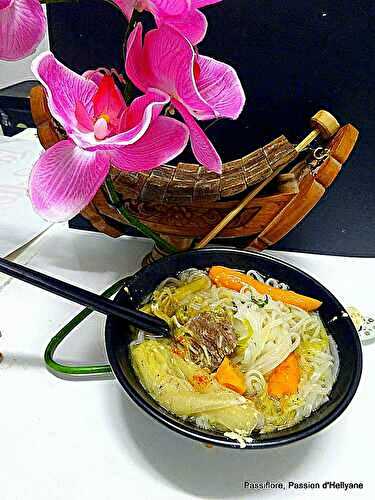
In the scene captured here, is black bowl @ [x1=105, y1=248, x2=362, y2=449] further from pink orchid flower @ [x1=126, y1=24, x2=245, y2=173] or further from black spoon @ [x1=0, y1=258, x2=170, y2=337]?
pink orchid flower @ [x1=126, y1=24, x2=245, y2=173]

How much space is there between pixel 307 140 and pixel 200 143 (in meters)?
0.29

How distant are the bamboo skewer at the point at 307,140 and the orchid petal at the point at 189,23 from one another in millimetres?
283

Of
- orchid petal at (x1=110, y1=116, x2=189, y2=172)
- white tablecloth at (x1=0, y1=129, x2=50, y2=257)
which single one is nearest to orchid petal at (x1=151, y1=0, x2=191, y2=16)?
orchid petal at (x1=110, y1=116, x2=189, y2=172)

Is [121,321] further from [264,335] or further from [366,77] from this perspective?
[366,77]

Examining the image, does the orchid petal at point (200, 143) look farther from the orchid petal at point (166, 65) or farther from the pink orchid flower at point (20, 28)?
the pink orchid flower at point (20, 28)

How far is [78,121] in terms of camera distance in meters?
0.55

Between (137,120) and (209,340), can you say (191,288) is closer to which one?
(209,340)

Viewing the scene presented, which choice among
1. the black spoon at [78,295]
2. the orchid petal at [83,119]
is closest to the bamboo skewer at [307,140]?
the black spoon at [78,295]

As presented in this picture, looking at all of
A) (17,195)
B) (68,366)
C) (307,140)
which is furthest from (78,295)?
(17,195)

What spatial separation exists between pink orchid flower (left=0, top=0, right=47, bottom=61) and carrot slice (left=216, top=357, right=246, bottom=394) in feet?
1.43

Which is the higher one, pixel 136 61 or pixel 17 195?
pixel 136 61

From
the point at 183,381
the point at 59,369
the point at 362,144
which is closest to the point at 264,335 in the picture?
the point at 183,381

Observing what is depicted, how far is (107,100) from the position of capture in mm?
581

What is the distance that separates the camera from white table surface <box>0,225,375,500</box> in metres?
0.61
